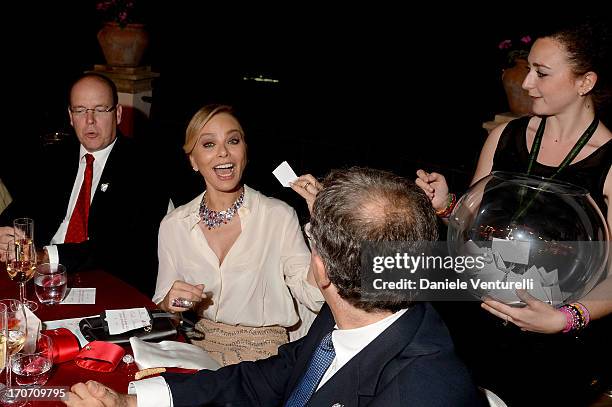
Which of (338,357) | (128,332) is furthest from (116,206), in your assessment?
(338,357)

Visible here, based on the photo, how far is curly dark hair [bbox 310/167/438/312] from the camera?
1.58 meters

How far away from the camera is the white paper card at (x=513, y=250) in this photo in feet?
6.31

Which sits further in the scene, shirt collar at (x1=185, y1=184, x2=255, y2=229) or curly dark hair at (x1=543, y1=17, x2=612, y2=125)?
shirt collar at (x1=185, y1=184, x2=255, y2=229)

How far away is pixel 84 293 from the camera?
2.52 metres

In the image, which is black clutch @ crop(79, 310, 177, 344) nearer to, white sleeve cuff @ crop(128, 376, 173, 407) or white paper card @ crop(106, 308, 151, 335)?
white paper card @ crop(106, 308, 151, 335)

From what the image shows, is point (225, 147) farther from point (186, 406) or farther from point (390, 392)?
point (390, 392)

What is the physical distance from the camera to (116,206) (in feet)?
11.0

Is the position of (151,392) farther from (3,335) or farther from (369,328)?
(369,328)

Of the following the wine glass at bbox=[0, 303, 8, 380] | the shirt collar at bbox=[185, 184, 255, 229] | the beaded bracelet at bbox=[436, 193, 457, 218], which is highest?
the beaded bracelet at bbox=[436, 193, 457, 218]

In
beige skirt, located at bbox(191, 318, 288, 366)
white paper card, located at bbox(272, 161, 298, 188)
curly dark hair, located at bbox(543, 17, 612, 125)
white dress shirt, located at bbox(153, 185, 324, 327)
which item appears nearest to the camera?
curly dark hair, located at bbox(543, 17, 612, 125)

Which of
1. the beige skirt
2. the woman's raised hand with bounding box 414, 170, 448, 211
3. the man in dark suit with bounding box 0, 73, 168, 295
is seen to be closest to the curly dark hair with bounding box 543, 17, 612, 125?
the woman's raised hand with bounding box 414, 170, 448, 211

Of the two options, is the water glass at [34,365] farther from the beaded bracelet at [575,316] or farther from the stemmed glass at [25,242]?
the beaded bracelet at [575,316]

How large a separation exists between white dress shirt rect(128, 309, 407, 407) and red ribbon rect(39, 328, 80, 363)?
0.90 ft

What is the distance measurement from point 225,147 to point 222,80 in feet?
21.4
